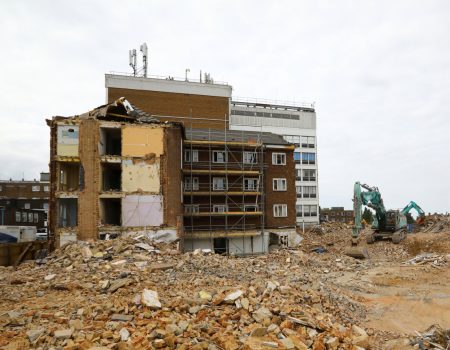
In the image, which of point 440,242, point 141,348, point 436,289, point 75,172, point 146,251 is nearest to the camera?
point 141,348

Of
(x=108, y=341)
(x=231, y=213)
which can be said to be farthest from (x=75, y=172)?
(x=108, y=341)

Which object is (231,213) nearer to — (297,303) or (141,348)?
(297,303)

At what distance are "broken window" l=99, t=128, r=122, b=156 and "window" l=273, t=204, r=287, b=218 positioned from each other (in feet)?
55.0

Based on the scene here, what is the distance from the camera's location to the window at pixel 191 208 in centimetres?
3238

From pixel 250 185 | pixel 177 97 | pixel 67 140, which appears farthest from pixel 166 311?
pixel 177 97

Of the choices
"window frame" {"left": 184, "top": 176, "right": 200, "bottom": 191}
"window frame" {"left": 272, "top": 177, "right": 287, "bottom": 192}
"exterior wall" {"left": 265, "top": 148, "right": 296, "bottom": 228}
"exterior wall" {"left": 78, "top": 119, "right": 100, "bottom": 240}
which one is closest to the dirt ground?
"exterior wall" {"left": 265, "top": 148, "right": 296, "bottom": 228}

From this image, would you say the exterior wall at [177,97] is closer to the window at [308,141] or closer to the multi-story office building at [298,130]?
the multi-story office building at [298,130]

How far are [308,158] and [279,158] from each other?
2604cm

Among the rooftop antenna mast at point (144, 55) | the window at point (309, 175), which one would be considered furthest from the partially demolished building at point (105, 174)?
the window at point (309, 175)

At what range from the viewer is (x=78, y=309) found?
10.1 metres

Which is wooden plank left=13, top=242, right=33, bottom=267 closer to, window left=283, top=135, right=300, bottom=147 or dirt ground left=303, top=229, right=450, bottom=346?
dirt ground left=303, top=229, right=450, bottom=346

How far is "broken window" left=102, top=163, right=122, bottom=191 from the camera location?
2566 centimetres

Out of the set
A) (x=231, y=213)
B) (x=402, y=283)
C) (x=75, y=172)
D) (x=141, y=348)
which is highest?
(x=75, y=172)

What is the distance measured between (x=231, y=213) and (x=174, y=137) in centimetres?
1048
